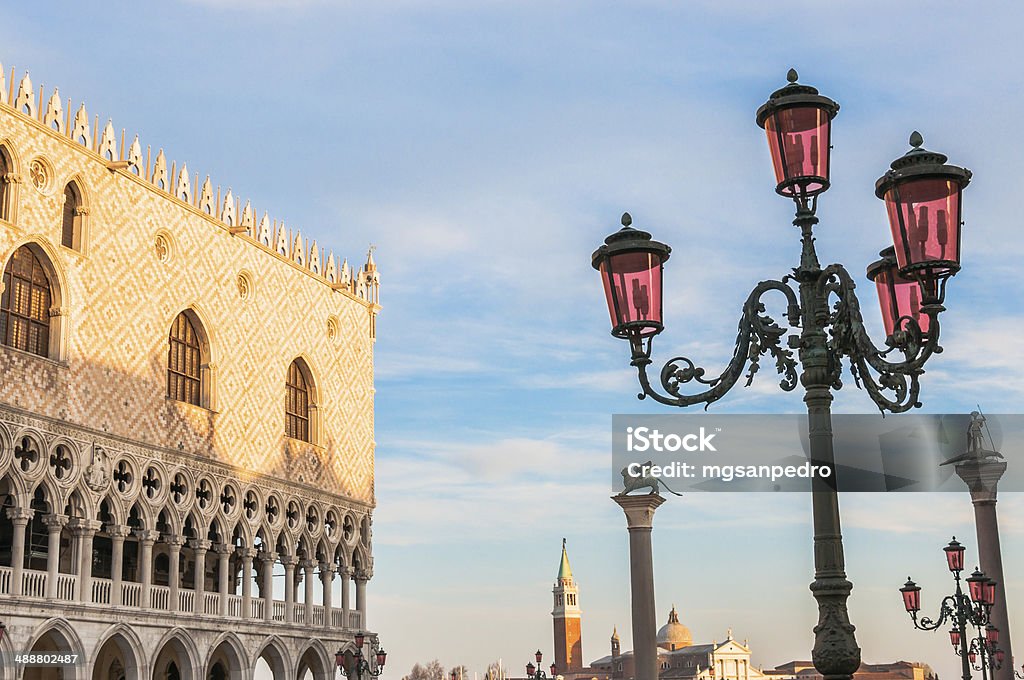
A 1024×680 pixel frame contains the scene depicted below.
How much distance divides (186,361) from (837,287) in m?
17.7

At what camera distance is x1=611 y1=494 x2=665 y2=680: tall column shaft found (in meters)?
17.1

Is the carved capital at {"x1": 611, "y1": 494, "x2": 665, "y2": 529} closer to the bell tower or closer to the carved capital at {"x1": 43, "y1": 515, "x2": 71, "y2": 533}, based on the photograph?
the carved capital at {"x1": 43, "y1": 515, "x2": 71, "y2": 533}

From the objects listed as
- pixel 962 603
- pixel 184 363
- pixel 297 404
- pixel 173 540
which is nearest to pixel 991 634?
pixel 962 603

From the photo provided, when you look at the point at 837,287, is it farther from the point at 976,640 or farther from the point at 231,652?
the point at 231,652

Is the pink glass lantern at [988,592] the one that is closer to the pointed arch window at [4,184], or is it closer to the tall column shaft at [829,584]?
the tall column shaft at [829,584]

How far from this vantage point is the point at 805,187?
18.9 ft

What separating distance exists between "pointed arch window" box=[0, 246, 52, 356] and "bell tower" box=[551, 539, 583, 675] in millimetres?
75767

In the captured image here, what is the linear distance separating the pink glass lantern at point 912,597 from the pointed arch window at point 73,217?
13109 mm

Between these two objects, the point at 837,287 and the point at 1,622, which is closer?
the point at 837,287

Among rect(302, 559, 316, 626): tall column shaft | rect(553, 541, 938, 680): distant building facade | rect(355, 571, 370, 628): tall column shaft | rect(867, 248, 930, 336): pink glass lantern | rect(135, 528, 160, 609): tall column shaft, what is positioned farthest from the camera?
rect(553, 541, 938, 680): distant building facade

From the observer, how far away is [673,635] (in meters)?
101

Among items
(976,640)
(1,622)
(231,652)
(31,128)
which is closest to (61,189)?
(31,128)

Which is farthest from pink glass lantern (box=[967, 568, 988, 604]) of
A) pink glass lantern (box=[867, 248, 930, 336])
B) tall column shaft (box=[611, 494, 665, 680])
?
pink glass lantern (box=[867, 248, 930, 336])

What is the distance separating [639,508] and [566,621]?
7628 cm
